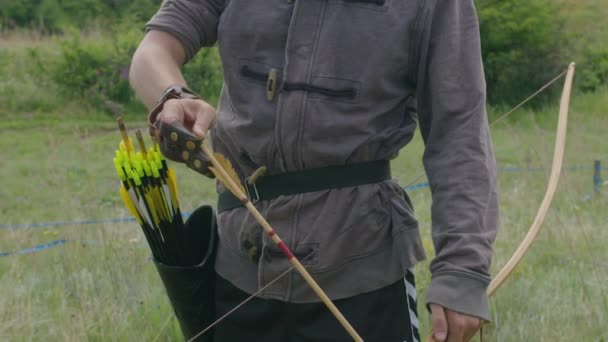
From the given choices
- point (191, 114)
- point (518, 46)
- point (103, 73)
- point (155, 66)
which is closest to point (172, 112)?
point (191, 114)

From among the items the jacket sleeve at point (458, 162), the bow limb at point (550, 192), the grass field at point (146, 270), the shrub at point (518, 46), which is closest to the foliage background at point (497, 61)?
the shrub at point (518, 46)

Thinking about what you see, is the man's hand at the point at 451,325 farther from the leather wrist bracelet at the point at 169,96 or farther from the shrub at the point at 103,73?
the shrub at the point at 103,73

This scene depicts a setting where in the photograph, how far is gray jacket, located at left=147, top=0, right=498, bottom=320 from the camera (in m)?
1.48

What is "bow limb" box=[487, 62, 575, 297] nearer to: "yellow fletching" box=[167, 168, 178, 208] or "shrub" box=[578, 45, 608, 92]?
"yellow fletching" box=[167, 168, 178, 208]

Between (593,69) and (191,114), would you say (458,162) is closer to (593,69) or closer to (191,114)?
(191,114)

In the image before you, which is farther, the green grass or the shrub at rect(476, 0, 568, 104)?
the shrub at rect(476, 0, 568, 104)

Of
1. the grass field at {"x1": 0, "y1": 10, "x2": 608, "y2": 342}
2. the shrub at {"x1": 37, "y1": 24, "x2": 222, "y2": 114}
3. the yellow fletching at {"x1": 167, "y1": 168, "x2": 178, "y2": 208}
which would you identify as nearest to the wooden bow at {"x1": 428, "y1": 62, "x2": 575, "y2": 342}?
the yellow fletching at {"x1": 167, "y1": 168, "x2": 178, "y2": 208}

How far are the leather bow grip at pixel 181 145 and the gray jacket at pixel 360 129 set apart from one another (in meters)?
0.23

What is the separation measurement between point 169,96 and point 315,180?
320mm

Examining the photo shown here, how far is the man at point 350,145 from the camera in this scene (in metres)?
1.48

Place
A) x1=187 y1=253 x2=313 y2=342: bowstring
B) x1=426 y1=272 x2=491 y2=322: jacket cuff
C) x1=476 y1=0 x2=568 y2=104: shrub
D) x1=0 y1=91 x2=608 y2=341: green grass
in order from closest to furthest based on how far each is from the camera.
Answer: x1=426 y1=272 x2=491 y2=322: jacket cuff < x1=187 y1=253 x2=313 y2=342: bowstring < x1=0 y1=91 x2=608 y2=341: green grass < x1=476 y1=0 x2=568 y2=104: shrub

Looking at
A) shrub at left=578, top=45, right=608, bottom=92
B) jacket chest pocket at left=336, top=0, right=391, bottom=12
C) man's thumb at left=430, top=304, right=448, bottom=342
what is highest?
jacket chest pocket at left=336, top=0, right=391, bottom=12

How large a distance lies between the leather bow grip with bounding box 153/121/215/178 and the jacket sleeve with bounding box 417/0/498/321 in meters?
0.44

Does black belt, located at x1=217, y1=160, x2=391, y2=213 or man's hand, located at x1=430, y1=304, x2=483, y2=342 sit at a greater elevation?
black belt, located at x1=217, y1=160, x2=391, y2=213
